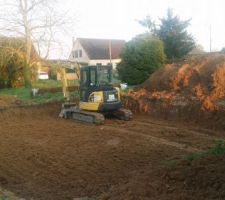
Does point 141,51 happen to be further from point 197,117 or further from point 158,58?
point 197,117

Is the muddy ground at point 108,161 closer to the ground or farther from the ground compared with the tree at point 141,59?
closer to the ground

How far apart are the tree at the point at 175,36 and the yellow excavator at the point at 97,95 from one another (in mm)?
15061

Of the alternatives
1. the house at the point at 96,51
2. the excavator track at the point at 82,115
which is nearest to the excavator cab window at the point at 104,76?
the excavator track at the point at 82,115

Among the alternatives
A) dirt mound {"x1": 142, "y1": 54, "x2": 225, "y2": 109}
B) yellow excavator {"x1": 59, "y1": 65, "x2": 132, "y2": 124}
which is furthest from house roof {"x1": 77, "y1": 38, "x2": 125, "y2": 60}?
yellow excavator {"x1": 59, "y1": 65, "x2": 132, "y2": 124}

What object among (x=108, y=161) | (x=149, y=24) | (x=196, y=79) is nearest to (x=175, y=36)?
(x=149, y=24)

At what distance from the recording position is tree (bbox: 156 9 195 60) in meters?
31.7

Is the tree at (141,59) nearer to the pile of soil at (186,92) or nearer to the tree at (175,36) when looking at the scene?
the pile of soil at (186,92)

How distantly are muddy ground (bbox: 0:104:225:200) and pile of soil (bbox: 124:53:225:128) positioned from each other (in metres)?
1.07

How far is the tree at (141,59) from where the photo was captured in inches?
1009

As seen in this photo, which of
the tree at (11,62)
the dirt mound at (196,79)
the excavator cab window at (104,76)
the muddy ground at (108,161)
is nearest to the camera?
the muddy ground at (108,161)

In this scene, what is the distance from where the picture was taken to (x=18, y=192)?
8.48 m

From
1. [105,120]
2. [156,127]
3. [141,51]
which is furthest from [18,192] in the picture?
[141,51]

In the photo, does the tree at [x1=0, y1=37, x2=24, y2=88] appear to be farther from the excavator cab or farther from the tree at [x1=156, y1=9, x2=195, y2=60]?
the excavator cab

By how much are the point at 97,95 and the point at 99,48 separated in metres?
44.7
